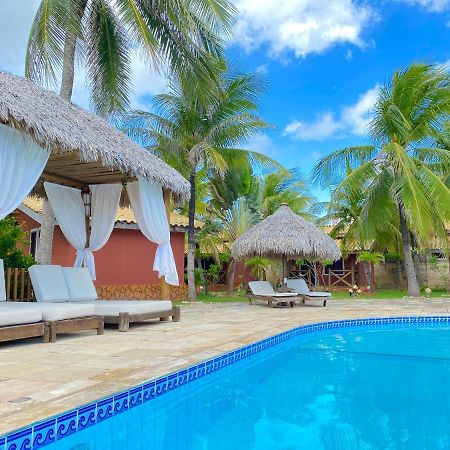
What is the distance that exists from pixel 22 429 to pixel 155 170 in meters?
5.84

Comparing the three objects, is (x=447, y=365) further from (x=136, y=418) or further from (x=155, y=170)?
(x=155, y=170)

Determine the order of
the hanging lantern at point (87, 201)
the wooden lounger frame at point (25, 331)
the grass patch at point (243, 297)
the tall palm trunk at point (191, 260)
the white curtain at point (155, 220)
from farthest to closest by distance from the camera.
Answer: the grass patch at point (243, 297)
the tall palm trunk at point (191, 260)
the hanging lantern at point (87, 201)
the white curtain at point (155, 220)
the wooden lounger frame at point (25, 331)

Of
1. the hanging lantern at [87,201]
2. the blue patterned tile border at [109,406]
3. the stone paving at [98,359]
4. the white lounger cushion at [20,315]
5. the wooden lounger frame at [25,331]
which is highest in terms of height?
the hanging lantern at [87,201]

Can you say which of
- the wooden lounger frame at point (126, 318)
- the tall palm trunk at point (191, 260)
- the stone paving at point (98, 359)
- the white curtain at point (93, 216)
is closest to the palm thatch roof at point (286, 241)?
the tall palm trunk at point (191, 260)

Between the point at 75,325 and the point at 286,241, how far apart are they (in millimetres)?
7077

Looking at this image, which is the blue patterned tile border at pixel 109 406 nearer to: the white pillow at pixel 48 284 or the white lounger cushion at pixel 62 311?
the white lounger cushion at pixel 62 311

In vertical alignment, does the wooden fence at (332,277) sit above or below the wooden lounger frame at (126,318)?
above

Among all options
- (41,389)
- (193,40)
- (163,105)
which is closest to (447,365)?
(41,389)

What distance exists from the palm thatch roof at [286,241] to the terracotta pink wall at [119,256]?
3.02 metres

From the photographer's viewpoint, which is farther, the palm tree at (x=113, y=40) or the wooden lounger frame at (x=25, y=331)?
the palm tree at (x=113, y=40)

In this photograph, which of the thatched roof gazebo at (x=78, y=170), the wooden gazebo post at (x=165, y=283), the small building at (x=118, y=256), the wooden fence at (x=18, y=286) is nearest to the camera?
the thatched roof gazebo at (x=78, y=170)

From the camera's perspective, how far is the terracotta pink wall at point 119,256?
1240 centimetres

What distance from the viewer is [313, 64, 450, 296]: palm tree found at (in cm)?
1367

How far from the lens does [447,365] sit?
5.52 metres
